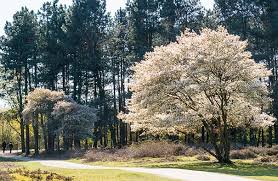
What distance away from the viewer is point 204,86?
32531 mm

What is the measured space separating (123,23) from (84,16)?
9.06 m

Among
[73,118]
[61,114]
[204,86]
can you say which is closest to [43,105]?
[61,114]

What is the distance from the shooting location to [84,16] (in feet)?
215

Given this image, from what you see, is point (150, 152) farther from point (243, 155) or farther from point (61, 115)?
point (61, 115)

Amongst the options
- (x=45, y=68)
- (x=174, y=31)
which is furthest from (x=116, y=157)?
(x=45, y=68)

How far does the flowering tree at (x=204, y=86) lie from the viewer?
3281 cm

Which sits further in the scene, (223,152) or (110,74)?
(110,74)

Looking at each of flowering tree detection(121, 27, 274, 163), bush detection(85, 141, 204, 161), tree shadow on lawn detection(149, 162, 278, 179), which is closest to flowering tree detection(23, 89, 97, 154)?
bush detection(85, 141, 204, 161)

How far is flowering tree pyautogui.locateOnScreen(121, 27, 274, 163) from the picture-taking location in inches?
1292

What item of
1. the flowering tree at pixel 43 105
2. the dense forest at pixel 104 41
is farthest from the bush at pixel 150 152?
the dense forest at pixel 104 41

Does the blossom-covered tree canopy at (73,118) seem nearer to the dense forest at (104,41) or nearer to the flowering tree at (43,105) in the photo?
the flowering tree at (43,105)

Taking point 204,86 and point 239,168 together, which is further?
point 204,86

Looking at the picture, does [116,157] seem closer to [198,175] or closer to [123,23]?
[198,175]

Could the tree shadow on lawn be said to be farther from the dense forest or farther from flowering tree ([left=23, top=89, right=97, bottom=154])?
the dense forest
